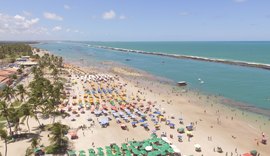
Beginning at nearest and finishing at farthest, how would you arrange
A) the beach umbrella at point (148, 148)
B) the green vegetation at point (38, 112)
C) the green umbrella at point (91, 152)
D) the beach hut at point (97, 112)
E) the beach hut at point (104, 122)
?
the green umbrella at point (91, 152) → the green vegetation at point (38, 112) → the beach umbrella at point (148, 148) → the beach hut at point (104, 122) → the beach hut at point (97, 112)

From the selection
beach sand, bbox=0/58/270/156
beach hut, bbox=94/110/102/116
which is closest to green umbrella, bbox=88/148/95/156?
beach sand, bbox=0/58/270/156

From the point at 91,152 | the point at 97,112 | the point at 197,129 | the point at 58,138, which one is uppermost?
the point at 58,138

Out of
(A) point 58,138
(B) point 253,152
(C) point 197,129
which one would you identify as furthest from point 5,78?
(B) point 253,152

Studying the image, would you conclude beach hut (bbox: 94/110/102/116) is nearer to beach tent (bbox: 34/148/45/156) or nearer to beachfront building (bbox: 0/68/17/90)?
beach tent (bbox: 34/148/45/156)

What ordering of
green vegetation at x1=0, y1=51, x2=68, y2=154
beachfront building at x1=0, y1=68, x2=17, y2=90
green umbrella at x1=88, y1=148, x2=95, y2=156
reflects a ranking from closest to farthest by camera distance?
green umbrella at x1=88, y1=148, x2=95, y2=156 < green vegetation at x1=0, y1=51, x2=68, y2=154 < beachfront building at x1=0, y1=68, x2=17, y2=90

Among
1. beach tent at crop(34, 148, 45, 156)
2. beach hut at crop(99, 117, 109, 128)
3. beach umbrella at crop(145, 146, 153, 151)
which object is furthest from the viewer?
beach hut at crop(99, 117, 109, 128)

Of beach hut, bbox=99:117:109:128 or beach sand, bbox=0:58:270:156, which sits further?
beach hut, bbox=99:117:109:128

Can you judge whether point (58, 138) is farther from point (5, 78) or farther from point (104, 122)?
point (5, 78)

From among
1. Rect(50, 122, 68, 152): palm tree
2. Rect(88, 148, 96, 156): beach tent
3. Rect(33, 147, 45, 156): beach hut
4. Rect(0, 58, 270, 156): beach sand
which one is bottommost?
Rect(0, 58, 270, 156): beach sand

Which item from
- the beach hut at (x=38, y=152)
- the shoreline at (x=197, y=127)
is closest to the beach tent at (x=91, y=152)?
the shoreline at (x=197, y=127)

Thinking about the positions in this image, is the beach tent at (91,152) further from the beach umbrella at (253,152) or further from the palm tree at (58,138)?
the beach umbrella at (253,152)

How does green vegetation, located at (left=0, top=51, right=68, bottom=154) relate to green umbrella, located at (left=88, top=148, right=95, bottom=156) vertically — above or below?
above
